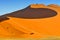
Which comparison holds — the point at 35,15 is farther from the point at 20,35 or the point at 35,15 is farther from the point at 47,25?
the point at 20,35

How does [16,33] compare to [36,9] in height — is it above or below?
below

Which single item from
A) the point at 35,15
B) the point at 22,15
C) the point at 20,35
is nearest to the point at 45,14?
the point at 35,15

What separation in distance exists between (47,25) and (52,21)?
2.43m

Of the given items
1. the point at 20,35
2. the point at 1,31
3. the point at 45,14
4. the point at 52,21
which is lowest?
the point at 20,35

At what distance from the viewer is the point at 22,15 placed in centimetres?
4416

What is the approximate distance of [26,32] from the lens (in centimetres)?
2753

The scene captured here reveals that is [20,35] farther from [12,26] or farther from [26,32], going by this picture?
[12,26]

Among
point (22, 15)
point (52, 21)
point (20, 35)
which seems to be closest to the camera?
point (20, 35)

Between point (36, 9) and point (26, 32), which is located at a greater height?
point (36, 9)

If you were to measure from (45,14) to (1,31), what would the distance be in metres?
13.9

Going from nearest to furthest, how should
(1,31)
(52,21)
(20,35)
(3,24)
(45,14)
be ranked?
(20,35), (1,31), (3,24), (52,21), (45,14)

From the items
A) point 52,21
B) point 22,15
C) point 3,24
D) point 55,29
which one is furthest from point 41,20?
point 22,15

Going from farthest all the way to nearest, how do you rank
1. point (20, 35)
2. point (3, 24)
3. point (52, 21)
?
point (52, 21) < point (3, 24) < point (20, 35)

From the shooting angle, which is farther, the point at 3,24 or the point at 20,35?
the point at 3,24
